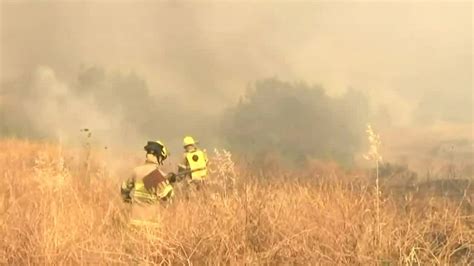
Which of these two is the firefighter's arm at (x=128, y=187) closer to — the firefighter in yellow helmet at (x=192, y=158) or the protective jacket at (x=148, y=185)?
the protective jacket at (x=148, y=185)

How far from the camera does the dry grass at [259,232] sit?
17.8 feet

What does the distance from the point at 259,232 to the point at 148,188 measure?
1.88m

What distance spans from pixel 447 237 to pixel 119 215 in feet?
12.9

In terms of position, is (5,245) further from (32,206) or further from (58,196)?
(58,196)

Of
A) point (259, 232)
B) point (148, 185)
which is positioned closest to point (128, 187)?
point (148, 185)

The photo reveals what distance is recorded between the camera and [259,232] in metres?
5.78

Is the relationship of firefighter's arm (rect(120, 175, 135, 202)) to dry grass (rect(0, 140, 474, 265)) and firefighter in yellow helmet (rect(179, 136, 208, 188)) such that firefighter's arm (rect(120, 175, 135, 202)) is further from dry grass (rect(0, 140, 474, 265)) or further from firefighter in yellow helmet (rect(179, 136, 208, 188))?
firefighter in yellow helmet (rect(179, 136, 208, 188))

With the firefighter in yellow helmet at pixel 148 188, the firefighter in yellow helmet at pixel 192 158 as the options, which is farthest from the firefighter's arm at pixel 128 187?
the firefighter in yellow helmet at pixel 192 158

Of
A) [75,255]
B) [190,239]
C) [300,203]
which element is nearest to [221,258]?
[190,239]

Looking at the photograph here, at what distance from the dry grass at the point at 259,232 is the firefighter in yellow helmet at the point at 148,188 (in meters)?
0.20

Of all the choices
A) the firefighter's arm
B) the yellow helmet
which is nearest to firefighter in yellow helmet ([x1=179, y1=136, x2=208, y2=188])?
the yellow helmet

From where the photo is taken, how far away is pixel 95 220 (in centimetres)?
740

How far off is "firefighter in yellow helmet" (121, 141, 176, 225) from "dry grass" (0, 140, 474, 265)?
0.67 ft

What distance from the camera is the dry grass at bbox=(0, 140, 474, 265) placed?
5418 mm
